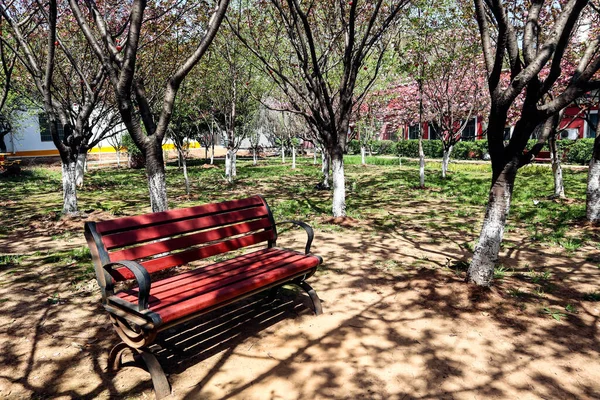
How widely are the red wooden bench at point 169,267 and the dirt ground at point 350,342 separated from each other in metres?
0.32

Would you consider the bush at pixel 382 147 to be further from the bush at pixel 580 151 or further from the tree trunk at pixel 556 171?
the tree trunk at pixel 556 171

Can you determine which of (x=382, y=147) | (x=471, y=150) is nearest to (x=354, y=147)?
(x=382, y=147)

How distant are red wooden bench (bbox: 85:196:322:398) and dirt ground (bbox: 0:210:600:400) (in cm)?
32

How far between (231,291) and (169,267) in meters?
0.82

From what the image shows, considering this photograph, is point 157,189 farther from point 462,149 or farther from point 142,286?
point 462,149

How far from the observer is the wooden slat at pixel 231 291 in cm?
277

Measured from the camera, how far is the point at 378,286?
15.5 feet

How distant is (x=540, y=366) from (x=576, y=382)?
0.82ft

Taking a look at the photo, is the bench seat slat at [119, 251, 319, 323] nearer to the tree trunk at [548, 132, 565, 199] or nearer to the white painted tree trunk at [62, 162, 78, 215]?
the white painted tree trunk at [62, 162, 78, 215]

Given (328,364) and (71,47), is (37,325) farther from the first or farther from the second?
(71,47)

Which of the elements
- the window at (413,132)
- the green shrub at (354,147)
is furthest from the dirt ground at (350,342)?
the green shrub at (354,147)

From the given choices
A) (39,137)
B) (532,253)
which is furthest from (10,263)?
(39,137)

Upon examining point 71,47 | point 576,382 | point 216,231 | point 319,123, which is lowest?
point 576,382

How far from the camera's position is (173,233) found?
359cm
